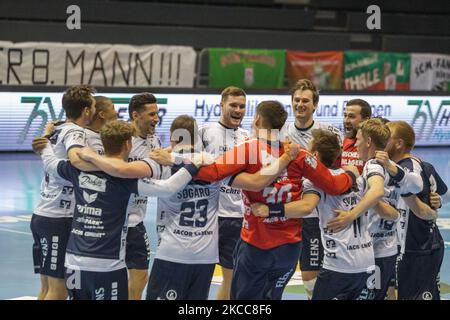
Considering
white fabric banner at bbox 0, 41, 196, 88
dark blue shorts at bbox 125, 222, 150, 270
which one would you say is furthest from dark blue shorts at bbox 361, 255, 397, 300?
white fabric banner at bbox 0, 41, 196, 88

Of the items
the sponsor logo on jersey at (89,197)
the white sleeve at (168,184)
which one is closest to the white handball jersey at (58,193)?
the sponsor logo on jersey at (89,197)

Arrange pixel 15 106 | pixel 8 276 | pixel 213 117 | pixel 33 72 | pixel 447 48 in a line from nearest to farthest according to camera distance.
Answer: pixel 8 276, pixel 15 106, pixel 213 117, pixel 33 72, pixel 447 48

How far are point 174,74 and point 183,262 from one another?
17.2 m

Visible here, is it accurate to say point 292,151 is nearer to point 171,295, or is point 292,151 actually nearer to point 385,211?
point 385,211

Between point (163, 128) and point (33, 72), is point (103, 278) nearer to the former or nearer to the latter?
point (163, 128)

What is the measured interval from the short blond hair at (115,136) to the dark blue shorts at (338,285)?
1.89 m

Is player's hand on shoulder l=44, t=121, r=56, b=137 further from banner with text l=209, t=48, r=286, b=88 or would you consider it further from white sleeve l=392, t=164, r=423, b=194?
banner with text l=209, t=48, r=286, b=88

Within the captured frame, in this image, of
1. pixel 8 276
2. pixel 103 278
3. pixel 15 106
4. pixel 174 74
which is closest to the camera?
pixel 103 278

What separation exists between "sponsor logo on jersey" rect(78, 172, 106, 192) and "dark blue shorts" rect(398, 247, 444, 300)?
267 cm

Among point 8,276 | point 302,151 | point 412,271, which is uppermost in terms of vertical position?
point 302,151

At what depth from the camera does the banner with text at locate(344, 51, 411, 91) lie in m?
27.6

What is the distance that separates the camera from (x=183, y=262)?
24.1 ft

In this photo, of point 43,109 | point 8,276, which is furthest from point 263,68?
point 8,276

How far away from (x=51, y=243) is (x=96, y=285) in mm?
1265
